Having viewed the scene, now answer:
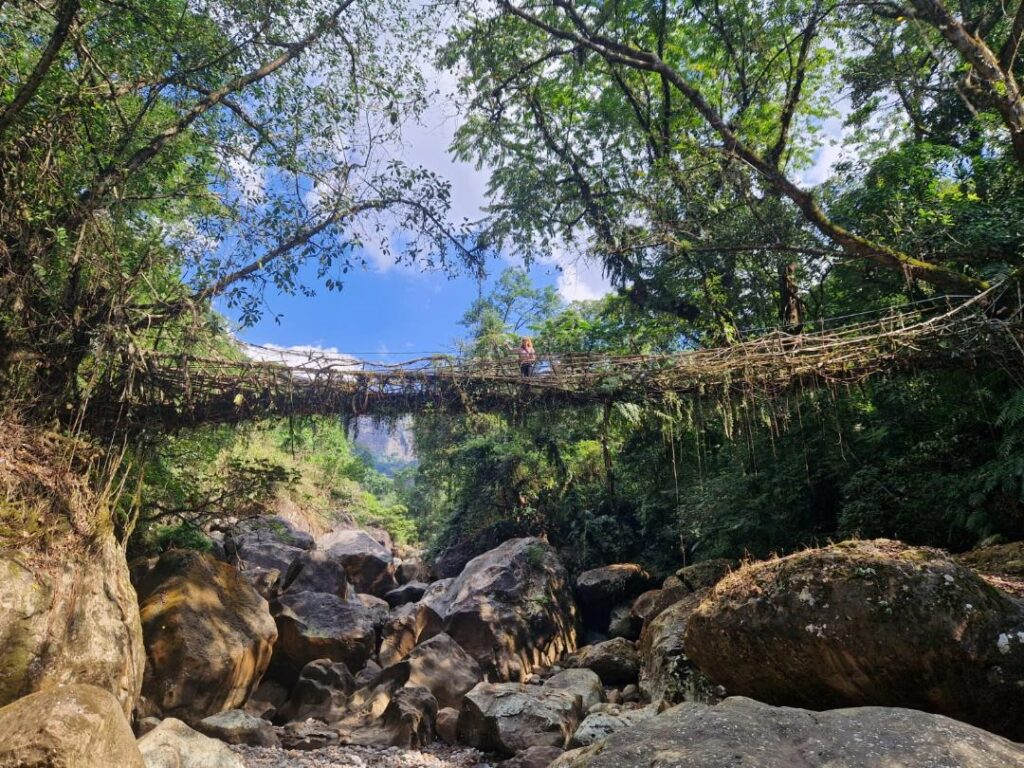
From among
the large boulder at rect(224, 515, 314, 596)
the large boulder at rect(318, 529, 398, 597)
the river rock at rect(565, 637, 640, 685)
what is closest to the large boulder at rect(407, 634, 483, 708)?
the river rock at rect(565, 637, 640, 685)

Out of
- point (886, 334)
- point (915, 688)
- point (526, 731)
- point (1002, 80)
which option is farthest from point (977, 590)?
point (1002, 80)

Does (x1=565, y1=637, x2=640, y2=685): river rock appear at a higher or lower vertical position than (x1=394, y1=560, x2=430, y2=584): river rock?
lower

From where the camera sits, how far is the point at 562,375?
27.4ft

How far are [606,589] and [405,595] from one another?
16.4ft

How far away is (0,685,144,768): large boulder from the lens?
10.9ft

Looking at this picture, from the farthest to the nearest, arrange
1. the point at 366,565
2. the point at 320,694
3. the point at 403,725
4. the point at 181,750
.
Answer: the point at 366,565, the point at 320,694, the point at 403,725, the point at 181,750

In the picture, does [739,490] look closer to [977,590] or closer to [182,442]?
[977,590]

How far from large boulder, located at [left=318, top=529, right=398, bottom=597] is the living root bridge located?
7747 millimetres

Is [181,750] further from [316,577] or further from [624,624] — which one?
[624,624]

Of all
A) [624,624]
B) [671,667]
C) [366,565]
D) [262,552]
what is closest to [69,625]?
[671,667]

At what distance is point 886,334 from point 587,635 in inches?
330

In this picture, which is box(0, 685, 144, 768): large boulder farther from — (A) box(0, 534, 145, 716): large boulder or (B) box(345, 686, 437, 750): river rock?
(B) box(345, 686, 437, 750): river rock

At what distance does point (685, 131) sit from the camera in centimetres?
1310

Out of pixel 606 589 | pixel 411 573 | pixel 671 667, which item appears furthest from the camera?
pixel 411 573
